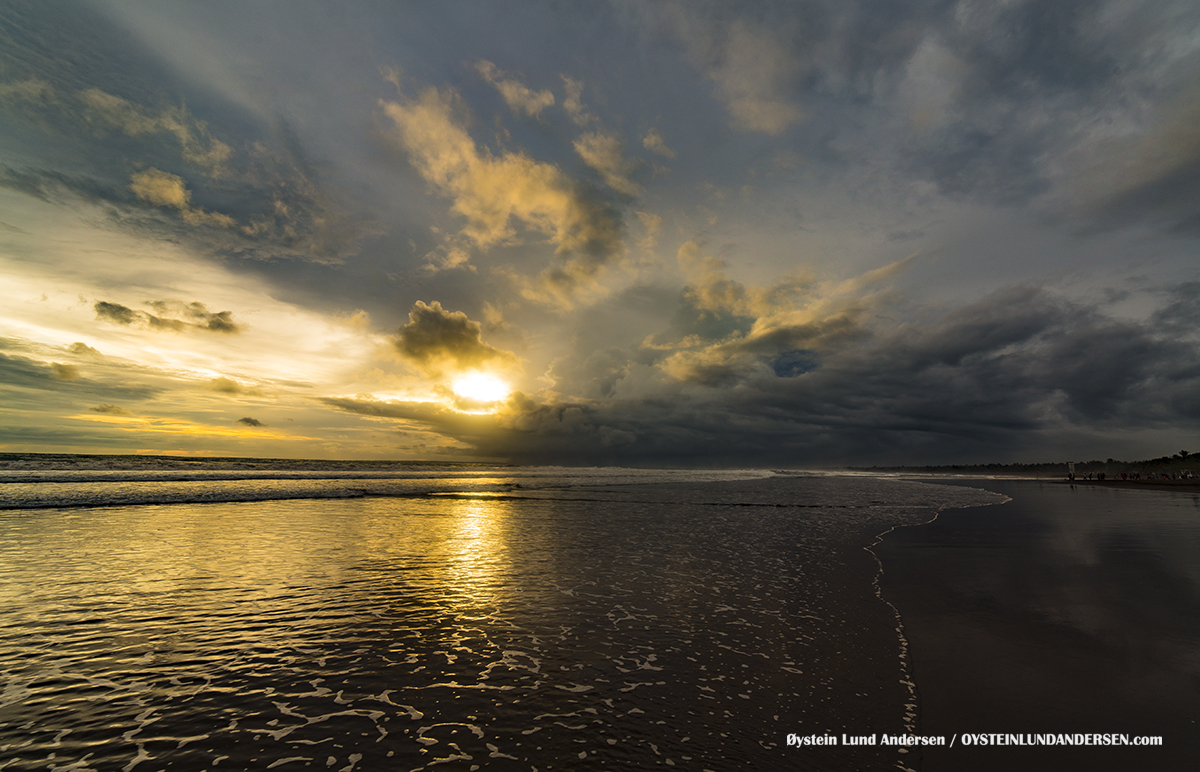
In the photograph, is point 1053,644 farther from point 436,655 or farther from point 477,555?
point 477,555

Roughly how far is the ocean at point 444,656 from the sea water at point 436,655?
5cm

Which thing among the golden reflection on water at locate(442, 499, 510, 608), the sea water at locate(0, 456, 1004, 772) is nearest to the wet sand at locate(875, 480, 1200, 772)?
the sea water at locate(0, 456, 1004, 772)

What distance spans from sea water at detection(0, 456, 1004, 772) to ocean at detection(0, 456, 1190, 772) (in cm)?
5

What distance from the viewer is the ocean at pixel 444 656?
6492 mm

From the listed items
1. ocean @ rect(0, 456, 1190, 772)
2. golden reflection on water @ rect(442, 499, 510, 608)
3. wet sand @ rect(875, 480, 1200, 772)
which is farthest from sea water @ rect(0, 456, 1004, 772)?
wet sand @ rect(875, 480, 1200, 772)

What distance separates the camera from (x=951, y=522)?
97.2ft

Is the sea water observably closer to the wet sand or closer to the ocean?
the ocean

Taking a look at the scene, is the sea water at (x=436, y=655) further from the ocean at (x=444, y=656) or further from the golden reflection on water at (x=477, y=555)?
the golden reflection on water at (x=477, y=555)

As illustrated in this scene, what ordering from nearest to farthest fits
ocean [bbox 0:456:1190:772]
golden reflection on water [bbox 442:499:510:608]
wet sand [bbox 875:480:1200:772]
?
→ ocean [bbox 0:456:1190:772] → wet sand [bbox 875:480:1200:772] → golden reflection on water [bbox 442:499:510:608]

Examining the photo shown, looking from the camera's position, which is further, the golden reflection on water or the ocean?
the golden reflection on water

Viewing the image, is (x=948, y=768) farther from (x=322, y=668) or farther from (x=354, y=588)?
(x=354, y=588)

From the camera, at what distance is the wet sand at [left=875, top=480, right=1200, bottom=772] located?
6.92 metres

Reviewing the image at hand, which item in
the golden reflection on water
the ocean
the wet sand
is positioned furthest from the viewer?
the golden reflection on water

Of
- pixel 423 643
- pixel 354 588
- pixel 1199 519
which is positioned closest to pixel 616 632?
pixel 423 643
